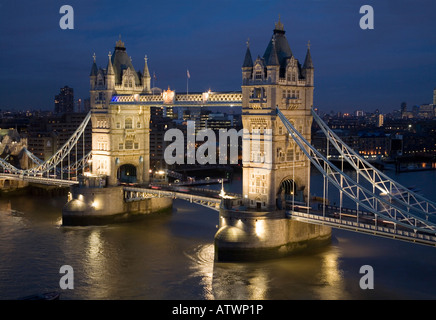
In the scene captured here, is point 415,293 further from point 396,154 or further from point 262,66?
point 396,154

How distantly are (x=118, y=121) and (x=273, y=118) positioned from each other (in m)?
16.0

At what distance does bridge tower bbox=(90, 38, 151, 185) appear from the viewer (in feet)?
148

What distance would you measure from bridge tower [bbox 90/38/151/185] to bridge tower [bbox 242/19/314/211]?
12685mm

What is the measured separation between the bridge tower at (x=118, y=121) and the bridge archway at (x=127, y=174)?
0.32 meters

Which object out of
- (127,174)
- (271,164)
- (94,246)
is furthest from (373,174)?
(127,174)

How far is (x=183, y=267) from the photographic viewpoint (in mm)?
31703

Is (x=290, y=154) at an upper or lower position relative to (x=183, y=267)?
upper

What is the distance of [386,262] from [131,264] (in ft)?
44.3

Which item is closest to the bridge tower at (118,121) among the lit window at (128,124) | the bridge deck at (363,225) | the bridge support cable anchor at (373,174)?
the lit window at (128,124)

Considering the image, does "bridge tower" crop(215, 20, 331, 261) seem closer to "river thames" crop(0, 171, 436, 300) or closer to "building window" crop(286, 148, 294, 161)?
"building window" crop(286, 148, 294, 161)

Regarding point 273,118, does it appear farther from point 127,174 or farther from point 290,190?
point 127,174

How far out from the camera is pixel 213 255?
3372cm

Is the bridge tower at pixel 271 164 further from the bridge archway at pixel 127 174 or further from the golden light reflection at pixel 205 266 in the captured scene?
the bridge archway at pixel 127 174

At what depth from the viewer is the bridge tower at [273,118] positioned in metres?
33.2
